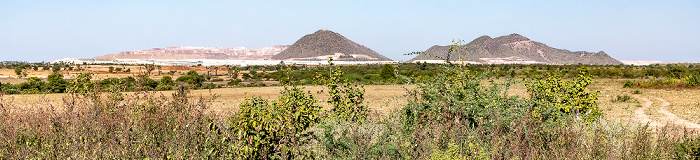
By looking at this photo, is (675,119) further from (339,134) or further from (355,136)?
(355,136)

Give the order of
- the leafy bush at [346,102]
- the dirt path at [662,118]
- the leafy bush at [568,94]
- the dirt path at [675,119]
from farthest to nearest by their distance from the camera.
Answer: the dirt path at [662,118] → the dirt path at [675,119] → the leafy bush at [346,102] → the leafy bush at [568,94]

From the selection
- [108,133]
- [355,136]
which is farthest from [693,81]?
[108,133]

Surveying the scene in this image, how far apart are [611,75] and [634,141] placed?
200 ft

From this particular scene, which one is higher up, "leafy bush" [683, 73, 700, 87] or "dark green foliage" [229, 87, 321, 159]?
"dark green foliage" [229, 87, 321, 159]

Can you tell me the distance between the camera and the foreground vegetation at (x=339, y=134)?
5.35 meters

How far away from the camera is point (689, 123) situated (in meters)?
13.7

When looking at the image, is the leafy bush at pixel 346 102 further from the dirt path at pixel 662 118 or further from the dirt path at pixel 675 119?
the dirt path at pixel 662 118

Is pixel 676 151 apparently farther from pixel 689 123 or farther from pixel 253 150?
pixel 689 123

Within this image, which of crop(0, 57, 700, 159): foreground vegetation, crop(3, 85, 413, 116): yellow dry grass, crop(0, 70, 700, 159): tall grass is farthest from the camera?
crop(3, 85, 413, 116): yellow dry grass

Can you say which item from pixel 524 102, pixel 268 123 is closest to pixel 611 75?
pixel 524 102

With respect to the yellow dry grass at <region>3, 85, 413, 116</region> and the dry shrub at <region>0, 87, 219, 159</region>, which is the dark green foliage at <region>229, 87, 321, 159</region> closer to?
the dry shrub at <region>0, 87, 219, 159</region>

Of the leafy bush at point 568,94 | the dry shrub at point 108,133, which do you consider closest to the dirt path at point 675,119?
the leafy bush at point 568,94

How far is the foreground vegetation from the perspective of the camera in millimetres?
5348

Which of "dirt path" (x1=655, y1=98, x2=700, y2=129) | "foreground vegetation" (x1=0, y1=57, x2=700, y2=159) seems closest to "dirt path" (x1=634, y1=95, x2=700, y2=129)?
"dirt path" (x1=655, y1=98, x2=700, y2=129)
